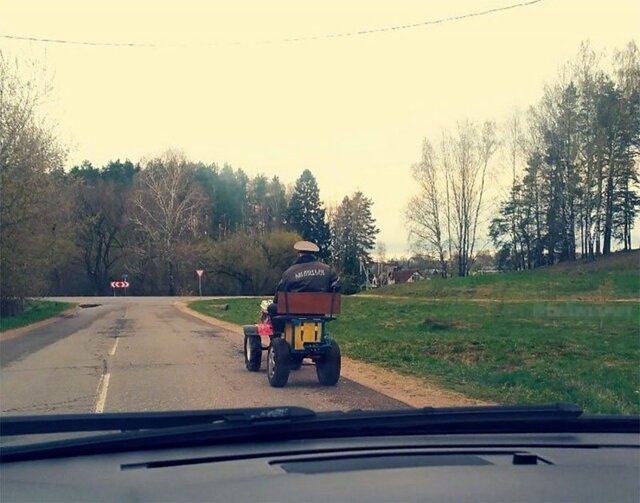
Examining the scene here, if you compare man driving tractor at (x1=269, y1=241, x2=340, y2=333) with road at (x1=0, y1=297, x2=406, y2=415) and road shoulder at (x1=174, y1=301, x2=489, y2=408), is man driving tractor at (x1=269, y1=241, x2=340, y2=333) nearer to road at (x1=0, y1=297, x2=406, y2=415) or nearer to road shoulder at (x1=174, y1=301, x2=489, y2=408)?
road at (x1=0, y1=297, x2=406, y2=415)

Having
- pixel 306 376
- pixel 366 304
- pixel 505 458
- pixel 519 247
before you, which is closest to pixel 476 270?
pixel 519 247

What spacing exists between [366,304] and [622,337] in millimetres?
19025

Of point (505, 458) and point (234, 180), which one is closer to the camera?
point (505, 458)

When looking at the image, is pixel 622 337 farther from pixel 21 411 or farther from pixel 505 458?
pixel 505 458

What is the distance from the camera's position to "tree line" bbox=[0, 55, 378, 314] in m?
29.2

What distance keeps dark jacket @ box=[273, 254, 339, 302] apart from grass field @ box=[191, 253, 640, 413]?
252cm

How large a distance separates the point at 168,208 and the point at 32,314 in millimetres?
27459

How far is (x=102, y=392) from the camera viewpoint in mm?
10695

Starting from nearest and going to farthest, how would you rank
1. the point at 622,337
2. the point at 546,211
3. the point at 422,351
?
the point at 422,351 → the point at 622,337 → the point at 546,211

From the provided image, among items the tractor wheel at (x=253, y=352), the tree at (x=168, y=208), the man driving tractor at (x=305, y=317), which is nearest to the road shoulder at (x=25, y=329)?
the tractor wheel at (x=253, y=352)

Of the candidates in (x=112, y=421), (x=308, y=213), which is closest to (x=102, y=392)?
(x=112, y=421)

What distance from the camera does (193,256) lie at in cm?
6047

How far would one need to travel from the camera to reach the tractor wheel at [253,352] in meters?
13.0

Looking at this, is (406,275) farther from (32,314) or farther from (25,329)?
(25,329)
